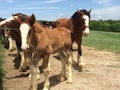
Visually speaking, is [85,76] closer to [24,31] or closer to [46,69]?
[46,69]

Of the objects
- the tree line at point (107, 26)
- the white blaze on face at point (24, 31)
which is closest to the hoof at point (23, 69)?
the white blaze on face at point (24, 31)

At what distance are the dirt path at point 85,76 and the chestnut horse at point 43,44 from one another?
1.43 ft

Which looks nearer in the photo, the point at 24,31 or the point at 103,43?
the point at 24,31

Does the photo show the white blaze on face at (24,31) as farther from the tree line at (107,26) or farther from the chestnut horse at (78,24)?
the tree line at (107,26)

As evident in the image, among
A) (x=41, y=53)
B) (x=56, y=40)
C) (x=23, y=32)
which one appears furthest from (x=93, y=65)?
(x=23, y=32)

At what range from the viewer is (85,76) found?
1190 cm

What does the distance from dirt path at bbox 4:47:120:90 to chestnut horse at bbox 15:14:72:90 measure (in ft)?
1.43

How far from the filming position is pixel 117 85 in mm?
11008

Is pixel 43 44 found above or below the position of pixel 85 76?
above

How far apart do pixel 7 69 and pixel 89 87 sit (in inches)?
136

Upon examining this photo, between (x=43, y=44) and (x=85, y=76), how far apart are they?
2.82 metres

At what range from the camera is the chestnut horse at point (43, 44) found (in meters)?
8.74

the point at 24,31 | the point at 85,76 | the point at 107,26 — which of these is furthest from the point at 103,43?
the point at 107,26

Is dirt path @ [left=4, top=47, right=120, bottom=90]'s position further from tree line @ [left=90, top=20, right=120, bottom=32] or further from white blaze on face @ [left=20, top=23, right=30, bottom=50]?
tree line @ [left=90, top=20, right=120, bottom=32]
